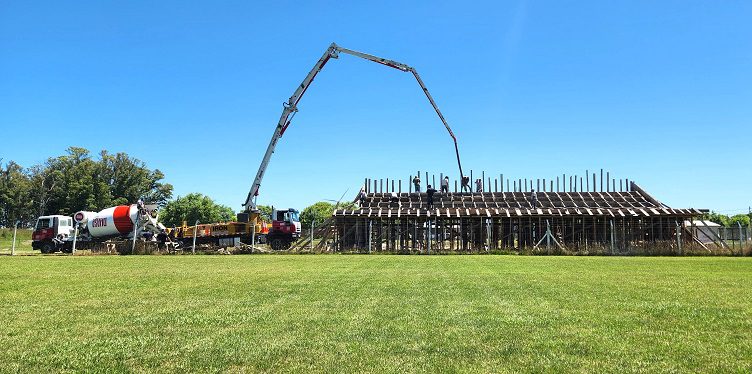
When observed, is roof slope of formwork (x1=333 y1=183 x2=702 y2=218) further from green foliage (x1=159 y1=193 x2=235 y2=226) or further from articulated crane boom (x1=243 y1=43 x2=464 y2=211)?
green foliage (x1=159 y1=193 x2=235 y2=226)

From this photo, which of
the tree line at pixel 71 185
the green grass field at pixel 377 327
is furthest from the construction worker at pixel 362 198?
the tree line at pixel 71 185

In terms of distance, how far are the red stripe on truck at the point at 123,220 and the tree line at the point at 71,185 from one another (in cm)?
4370

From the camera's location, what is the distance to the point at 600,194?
3753 cm

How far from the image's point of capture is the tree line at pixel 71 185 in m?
72.5

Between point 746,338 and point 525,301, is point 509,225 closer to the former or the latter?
point 525,301

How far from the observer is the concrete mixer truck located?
32469 millimetres

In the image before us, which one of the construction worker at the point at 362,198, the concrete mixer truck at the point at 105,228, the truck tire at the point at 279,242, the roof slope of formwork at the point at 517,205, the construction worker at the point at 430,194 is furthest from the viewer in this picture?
the construction worker at the point at 362,198

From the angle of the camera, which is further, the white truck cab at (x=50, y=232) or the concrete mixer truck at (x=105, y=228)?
the white truck cab at (x=50, y=232)

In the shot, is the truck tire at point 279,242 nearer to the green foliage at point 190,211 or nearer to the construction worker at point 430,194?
the construction worker at point 430,194

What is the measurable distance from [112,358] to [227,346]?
3.38ft

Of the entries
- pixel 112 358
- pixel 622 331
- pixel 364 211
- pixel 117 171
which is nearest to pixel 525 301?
pixel 622 331

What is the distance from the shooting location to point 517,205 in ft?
117

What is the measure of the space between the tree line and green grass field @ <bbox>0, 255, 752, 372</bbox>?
6902 cm

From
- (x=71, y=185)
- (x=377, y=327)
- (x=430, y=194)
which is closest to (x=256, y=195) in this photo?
(x=430, y=194)
